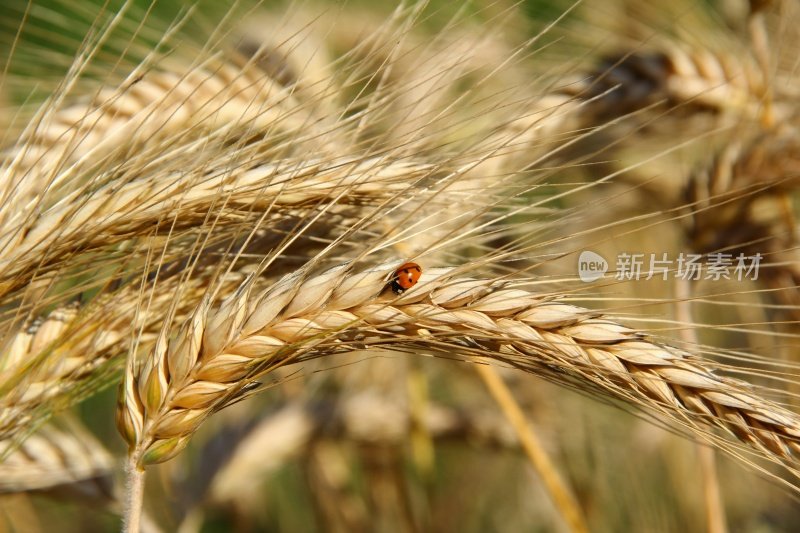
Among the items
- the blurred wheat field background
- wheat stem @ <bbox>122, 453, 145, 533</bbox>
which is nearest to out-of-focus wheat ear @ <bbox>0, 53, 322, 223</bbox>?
the blurred wheat field background

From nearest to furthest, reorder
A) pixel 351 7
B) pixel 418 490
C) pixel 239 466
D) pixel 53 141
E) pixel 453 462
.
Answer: pixel 53 141 < pixel 239 466 < pixel 418 490 < pixel 351 7 < pixel 453 462

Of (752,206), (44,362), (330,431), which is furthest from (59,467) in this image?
(752,206)

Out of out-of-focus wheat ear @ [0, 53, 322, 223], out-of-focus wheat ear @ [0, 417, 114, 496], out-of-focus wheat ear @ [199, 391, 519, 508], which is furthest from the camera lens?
out-of-focus wheat ear @ [199, 391, 519, 508]

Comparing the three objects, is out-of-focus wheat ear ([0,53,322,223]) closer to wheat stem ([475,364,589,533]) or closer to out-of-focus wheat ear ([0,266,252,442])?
out-of-focus wheat ear ([0,266,252,442])

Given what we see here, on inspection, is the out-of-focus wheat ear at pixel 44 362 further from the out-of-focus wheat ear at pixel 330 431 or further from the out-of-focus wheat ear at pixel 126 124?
the out-of-focus wheat ear at pixel 330 431

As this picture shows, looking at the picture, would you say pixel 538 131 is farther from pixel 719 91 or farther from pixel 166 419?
pixel 166 419

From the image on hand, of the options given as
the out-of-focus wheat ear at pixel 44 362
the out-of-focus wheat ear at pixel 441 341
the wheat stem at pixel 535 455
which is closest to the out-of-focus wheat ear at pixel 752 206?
the wheat stem at pixel 535 455

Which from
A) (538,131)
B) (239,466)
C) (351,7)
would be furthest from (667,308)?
(351,7)

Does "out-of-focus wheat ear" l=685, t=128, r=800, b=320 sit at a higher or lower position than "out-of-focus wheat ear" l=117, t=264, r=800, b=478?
higher

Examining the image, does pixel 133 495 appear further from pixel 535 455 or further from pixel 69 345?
pixel 535 455
